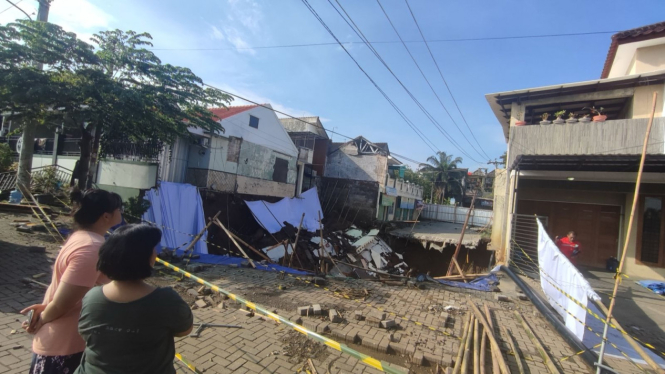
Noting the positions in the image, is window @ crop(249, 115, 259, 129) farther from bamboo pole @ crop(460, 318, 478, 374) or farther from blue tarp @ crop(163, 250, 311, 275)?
bamboo pole @ crop(460, 318, 478, 374)

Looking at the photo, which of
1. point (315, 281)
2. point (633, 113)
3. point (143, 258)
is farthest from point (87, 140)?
point (633, 113)

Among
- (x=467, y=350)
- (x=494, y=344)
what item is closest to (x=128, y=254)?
(x=467, y=350)

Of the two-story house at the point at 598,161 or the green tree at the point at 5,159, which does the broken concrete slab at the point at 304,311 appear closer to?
the two-story house at the point at 598,161

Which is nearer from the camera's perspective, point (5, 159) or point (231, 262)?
point (231, 262)

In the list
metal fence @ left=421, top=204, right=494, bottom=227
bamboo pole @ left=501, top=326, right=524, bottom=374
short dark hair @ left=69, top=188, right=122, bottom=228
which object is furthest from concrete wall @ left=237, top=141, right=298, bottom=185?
metal fence @ left=421, top=204, right=494, bottom=227

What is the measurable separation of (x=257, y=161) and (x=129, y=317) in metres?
16.4

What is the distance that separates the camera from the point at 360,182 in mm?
24281

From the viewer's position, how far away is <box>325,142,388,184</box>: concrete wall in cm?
2502

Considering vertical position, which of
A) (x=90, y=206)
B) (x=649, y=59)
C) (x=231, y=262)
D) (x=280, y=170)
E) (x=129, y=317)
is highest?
(x=649, y=59)

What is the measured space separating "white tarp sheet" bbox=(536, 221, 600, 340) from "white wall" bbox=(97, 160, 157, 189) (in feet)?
39.6

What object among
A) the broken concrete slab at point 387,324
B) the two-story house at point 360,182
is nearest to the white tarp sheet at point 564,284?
the broken concrete slab at point 387,324

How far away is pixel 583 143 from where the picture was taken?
9953 millimetres

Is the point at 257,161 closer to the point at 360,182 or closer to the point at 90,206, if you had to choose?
the point at 360,182

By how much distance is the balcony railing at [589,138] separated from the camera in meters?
9.21
